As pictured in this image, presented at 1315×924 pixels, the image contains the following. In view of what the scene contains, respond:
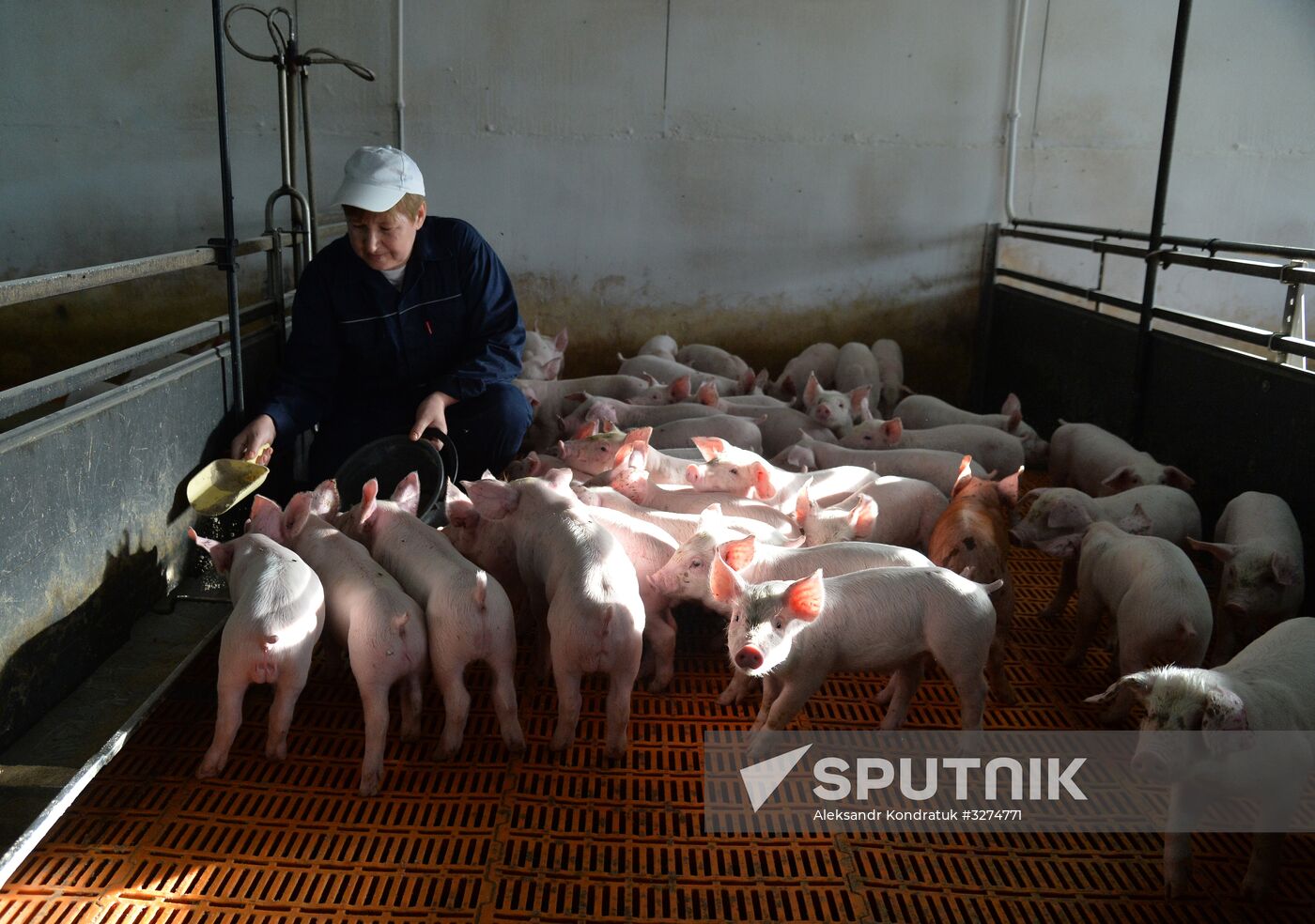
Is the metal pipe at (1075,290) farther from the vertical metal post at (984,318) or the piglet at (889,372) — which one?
the piglet at (889,372)

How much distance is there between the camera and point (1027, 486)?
15.7 feet

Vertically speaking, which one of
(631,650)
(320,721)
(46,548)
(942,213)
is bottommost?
(320,721)

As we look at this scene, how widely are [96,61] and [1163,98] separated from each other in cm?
602

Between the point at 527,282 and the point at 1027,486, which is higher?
the point at 527,282

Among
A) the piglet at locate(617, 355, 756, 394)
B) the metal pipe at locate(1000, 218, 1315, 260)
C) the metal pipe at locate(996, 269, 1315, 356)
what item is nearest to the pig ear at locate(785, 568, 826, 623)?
the metal pipe at locate(996, 269, 1315, 356)

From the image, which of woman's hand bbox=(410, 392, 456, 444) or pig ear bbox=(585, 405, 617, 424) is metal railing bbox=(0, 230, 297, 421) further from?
pig ear bbox=(585, 405, 617, 424)

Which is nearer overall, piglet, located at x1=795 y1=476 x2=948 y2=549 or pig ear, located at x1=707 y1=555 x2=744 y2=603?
pig ear, located at x1=707 y1=555 x2=744 y2=603

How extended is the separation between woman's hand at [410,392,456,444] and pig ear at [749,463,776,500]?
1.06 metres

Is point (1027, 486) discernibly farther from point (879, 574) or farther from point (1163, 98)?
point (1163, 98)

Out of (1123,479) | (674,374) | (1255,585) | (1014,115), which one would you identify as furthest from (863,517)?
(1014,115)

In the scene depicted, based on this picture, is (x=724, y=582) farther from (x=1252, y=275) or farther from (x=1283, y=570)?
(x=1252, y=275)

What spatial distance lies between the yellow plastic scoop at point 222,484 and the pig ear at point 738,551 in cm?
143

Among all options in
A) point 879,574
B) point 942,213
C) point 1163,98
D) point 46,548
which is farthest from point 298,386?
point 1163,98

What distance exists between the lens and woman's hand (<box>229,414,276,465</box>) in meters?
3.23
